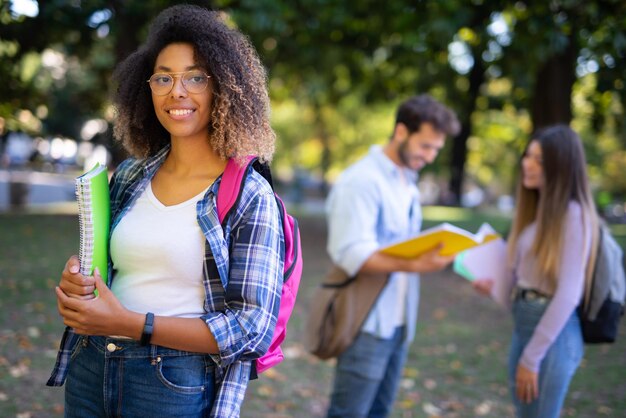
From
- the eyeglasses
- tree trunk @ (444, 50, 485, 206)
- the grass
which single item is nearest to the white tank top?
the eyeglasses

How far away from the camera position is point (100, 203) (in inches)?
78.1

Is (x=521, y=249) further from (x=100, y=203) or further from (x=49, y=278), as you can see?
(x=49, y=278)

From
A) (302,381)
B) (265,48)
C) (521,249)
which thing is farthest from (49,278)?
(521,249)

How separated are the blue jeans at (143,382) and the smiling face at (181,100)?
2.24 feet

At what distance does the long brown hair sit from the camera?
123 inches

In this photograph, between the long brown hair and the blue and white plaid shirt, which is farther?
the long brown hair

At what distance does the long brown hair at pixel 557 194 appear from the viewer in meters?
3.12

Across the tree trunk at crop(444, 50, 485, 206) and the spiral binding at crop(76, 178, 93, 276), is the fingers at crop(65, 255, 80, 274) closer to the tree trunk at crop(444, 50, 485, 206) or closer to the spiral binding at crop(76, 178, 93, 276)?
the spiral binding at crop(76, 178, 93, 276)

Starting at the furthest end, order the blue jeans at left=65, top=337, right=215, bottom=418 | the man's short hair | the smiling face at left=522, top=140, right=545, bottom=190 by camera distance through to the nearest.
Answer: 1. the man's short hair
2. the smiling face at left=522, top=140, right=545, bottom=190
3. the blue jeans at left=65, top=337, right=215, bottom=418

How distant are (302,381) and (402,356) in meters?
2.60

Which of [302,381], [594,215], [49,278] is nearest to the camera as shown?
[594,215]

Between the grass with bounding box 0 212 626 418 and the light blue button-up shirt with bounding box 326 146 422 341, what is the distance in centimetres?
205

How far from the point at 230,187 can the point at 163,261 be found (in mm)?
296

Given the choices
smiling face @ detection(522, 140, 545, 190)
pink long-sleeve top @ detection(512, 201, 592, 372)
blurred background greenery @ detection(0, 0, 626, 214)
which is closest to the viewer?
pink long-sleeve top @ detection(512, 201, 592, 372)
